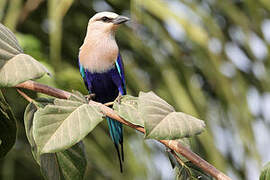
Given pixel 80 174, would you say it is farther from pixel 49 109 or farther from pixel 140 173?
pixel 140 173

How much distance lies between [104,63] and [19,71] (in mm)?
759

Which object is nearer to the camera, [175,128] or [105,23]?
[175,128]

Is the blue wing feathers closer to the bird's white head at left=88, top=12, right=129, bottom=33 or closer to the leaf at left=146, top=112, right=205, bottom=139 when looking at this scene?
the bird's white head at left=88, top=12, right=129, bottom=33

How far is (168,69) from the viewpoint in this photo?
5.81 feet

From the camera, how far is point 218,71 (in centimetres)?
167

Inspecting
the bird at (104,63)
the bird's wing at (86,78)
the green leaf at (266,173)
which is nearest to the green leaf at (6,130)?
the green leaf at (266,173)

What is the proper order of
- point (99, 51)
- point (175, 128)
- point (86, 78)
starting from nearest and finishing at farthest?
point (175, 128), point (99, 51), point (86, 78)

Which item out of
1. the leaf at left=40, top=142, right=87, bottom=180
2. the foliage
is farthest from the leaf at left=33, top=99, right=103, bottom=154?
the leaf at left=40, top=142, right=87, bottom=180

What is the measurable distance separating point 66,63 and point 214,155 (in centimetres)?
66

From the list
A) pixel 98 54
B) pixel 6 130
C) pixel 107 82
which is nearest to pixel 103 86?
pixel 107 82

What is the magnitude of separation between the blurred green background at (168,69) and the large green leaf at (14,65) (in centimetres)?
95

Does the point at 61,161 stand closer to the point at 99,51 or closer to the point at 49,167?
the point at 49,167

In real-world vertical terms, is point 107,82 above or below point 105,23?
below

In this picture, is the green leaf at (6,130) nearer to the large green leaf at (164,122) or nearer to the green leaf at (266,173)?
the large green leaf at (164,122)
